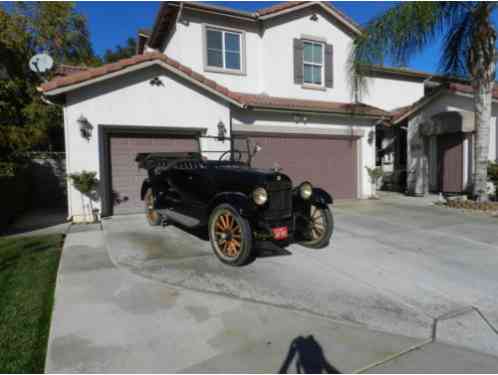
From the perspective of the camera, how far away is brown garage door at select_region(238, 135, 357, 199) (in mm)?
9352

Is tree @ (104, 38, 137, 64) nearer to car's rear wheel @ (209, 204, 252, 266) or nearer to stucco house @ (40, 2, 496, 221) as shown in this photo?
stucco house @ (40, 2, 496, 221)

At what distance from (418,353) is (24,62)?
1635cm

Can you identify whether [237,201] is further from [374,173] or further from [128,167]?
[374,173]

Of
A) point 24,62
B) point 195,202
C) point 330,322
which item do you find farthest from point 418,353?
point 24,62

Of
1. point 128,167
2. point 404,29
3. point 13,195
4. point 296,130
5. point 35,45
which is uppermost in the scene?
point 35,45

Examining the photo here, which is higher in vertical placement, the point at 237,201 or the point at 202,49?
the point at 202,49

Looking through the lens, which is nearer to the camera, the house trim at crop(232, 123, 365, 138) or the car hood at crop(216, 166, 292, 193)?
the car hood at crop(216, 166, 292, 193)

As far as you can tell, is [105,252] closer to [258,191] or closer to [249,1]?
[258,191]

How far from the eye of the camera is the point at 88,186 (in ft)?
22.4

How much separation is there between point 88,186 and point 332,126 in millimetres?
7417

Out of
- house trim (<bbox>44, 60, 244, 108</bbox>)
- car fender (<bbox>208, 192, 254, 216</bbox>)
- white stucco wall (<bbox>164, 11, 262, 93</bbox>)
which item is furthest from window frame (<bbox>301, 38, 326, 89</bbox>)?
car fender (<bbox>208, 192, 254, 216</bbox>)

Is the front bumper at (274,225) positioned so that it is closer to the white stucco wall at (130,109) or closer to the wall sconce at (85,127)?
the white stucco wall at (130,109)

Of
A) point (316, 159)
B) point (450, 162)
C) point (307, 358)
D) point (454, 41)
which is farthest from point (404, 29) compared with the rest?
point (307, 358)

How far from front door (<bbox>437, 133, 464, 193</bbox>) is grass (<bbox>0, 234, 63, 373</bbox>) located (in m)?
12.0
